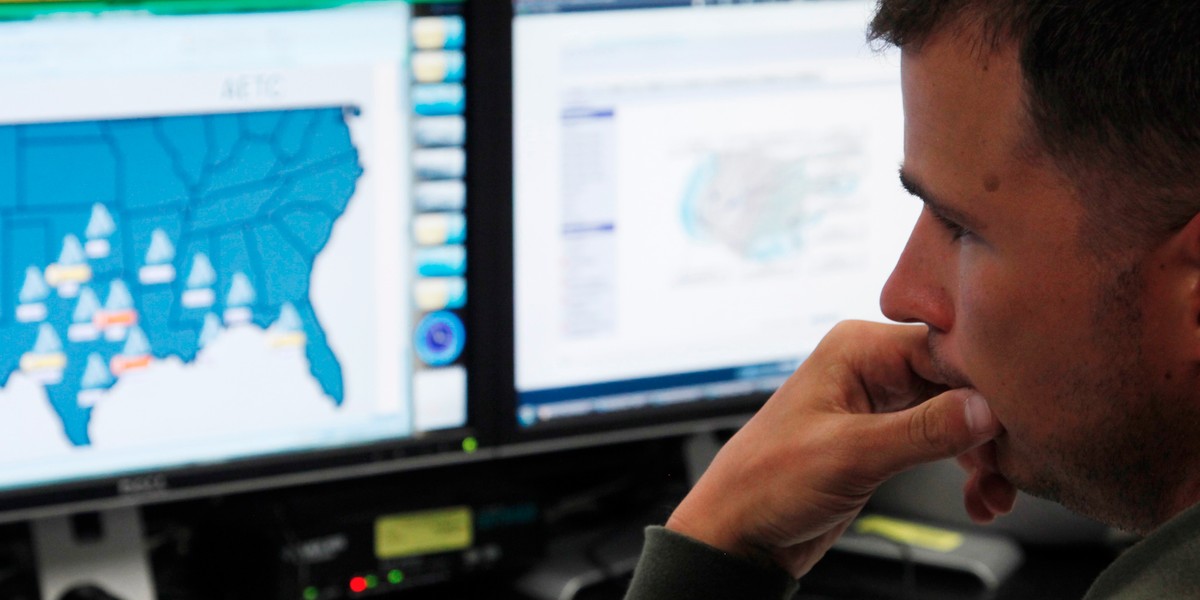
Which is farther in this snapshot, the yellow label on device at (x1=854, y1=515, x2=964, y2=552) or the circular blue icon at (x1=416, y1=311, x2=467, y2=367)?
the yellow label on device at (x1=854, y1=515, x2=964, y2=552)

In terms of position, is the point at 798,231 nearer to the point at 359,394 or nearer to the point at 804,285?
the point at 804,285

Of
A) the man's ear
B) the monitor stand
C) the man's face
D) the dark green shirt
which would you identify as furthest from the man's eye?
the monitor stand

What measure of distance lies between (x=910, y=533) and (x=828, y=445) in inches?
18.9

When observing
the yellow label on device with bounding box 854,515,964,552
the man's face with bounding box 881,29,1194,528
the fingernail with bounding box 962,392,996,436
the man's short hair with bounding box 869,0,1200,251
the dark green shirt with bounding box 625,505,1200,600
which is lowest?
the yellow label on device with bounding box 854,515,964,552

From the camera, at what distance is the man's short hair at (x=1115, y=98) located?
0.69 m

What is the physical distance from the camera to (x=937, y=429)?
2.83ft

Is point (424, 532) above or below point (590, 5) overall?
below

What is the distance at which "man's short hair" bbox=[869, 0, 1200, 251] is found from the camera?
2.26 ft

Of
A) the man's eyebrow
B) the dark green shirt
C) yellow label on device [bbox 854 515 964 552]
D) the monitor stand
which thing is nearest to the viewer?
the man's eyebrow

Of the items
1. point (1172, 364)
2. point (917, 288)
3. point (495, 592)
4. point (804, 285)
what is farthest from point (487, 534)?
point (1172, 364)

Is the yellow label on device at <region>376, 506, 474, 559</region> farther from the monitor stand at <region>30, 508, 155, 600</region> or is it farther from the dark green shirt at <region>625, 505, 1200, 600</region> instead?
the dark green shirt at <region>625, 505, 1200, 600</region>

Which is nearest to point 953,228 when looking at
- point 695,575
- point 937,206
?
point 937,206

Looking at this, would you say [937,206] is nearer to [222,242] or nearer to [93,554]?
[222,242]

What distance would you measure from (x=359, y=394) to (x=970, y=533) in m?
0.57
